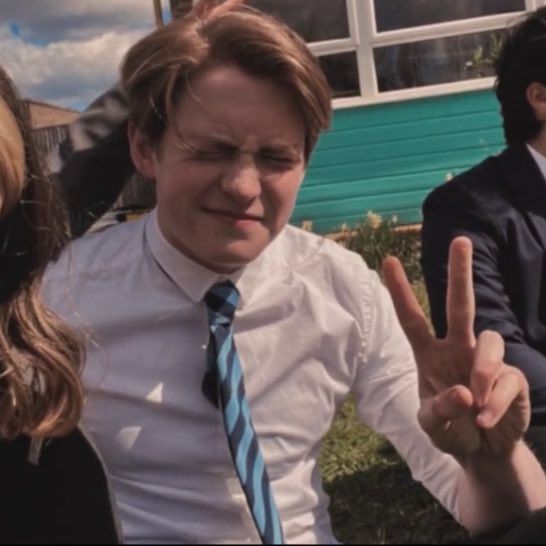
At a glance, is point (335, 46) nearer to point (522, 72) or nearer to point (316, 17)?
point (316, 17)

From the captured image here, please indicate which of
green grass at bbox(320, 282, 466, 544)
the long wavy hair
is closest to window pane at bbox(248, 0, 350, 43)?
green grass at bbox(320, 282, 466, 544)

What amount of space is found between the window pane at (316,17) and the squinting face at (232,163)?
696cm

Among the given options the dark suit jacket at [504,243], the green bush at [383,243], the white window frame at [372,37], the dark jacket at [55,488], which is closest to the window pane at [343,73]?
the white window frame at [372,37]

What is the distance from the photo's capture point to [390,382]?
1.98m

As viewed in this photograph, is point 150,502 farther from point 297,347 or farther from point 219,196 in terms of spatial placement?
point 219,196

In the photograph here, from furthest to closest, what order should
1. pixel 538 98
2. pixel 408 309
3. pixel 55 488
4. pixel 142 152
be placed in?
1. pixel 538 98
2. pixel 142 152
3. pixel 408 309
4. pixel 55 488

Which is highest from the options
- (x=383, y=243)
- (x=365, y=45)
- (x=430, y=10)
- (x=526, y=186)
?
(x=526, y=186)

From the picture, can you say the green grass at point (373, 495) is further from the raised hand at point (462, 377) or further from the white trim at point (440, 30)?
the white trim at point (440, 30)

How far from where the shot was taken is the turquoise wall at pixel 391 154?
8.55 m

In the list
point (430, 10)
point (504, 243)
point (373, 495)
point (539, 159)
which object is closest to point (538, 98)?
point (539, 159)

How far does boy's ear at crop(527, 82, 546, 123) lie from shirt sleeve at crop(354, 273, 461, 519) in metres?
1.32

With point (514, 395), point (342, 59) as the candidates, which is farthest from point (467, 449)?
point (342, 59)

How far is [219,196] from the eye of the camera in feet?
5.86

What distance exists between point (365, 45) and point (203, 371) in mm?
7128
